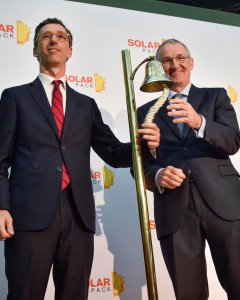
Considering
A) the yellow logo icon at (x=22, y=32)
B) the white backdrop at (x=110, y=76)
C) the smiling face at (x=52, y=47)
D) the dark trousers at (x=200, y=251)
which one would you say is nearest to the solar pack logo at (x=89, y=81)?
the white backdrop at (x=110, y=76)

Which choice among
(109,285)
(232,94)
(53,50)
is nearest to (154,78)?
(53,50)

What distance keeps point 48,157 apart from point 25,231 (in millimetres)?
279

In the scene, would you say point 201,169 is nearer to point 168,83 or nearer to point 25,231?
point 168,83

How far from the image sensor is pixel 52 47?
5.62 feet

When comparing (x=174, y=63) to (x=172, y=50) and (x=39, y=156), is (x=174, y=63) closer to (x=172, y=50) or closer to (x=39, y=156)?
(x=172, y=50)

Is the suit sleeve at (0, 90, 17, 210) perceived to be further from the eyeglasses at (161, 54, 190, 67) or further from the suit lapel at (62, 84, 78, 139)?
the eyeglasses at (161, 54, 190, 67)

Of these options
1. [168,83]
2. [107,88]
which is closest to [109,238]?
[107,88]

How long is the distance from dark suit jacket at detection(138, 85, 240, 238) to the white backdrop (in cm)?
91

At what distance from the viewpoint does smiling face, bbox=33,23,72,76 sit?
171 cm

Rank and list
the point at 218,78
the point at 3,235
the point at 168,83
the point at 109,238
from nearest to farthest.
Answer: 1. the point at 3,235
2. the point at 168,83
3. the point at 109,238
4. the point at 218,78

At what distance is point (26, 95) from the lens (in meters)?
1.63

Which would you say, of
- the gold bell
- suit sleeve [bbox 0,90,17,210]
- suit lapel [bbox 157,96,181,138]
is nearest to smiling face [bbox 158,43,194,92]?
suit lapel [bbox 157,96,181,138]

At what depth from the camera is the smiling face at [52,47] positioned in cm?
171

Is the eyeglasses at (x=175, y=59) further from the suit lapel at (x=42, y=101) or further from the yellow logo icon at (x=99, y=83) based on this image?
the yellow logo icon at (x=99, y=83)
